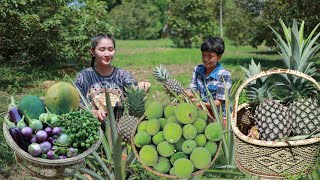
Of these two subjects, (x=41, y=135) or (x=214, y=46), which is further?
(x=214, y=46)

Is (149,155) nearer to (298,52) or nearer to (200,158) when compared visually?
(200,158)

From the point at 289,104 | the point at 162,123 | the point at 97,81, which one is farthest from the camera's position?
the point at 97,81

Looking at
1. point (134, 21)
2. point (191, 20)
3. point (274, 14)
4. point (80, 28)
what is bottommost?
point (80, 28)

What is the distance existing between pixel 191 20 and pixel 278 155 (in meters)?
32.0

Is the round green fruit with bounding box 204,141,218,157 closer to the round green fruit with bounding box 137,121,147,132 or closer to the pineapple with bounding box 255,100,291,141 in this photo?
the round green fruit with bounding box 137,121,147,132

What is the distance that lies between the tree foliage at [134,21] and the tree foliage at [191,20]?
14179 millimetres

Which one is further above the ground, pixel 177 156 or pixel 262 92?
pixel 262 92

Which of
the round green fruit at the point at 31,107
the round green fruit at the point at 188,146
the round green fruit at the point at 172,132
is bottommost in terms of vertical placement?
the round green fruit at the point at 188,146

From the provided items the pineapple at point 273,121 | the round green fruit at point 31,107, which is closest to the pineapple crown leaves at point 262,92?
the pineapple at point 273,121

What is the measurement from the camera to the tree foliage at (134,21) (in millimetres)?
48469

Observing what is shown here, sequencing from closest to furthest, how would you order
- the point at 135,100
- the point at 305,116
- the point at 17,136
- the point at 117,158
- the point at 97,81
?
the point at 17,136
the point at 117,158
the point at 305,116
the point at 135,100
the point at 97,81

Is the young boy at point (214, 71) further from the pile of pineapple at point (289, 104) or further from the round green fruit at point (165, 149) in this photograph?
the round green fruit at point (165, 149)

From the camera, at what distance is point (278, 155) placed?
8.43 feet

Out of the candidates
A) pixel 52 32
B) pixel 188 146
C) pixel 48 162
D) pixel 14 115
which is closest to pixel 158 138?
pixel 188 146
